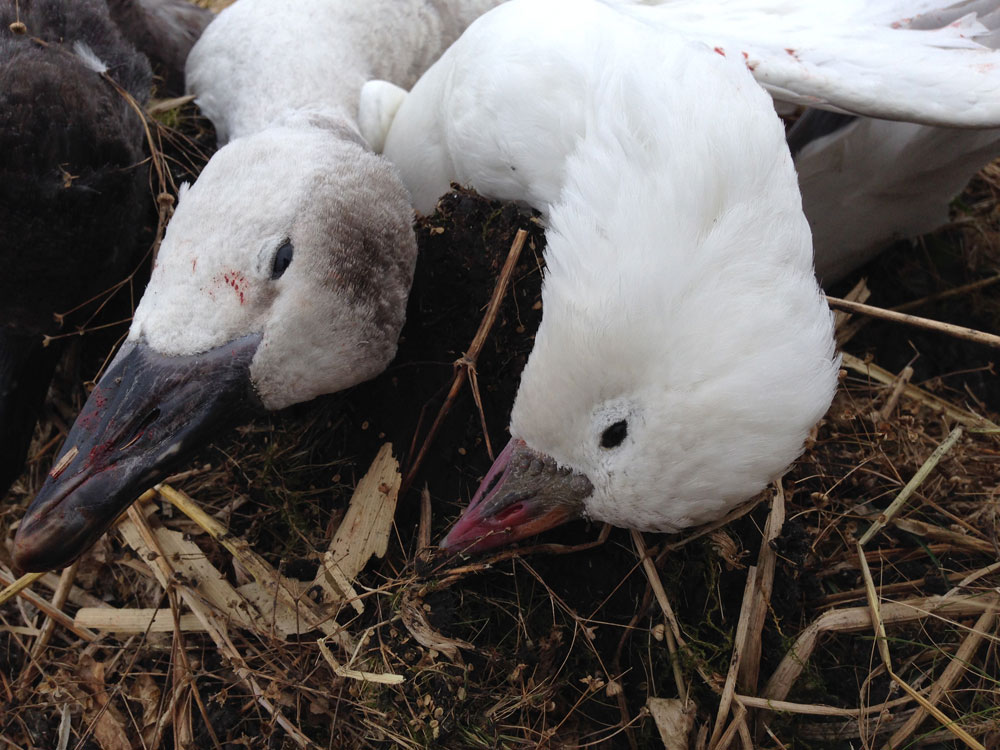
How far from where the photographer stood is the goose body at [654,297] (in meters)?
1.39

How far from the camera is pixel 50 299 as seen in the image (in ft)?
6.79

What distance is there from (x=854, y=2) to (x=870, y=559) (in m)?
1.42

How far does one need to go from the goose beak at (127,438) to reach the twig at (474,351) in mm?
412

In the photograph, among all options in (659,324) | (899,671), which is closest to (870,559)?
(899,671)

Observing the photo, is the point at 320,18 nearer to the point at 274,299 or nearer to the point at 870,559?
the point at 274,299

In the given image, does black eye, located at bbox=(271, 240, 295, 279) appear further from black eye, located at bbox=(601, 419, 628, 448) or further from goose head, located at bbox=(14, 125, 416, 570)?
black eye, located at bbox=(601, 419, 628, 448)

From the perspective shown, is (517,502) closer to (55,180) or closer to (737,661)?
(737,661)

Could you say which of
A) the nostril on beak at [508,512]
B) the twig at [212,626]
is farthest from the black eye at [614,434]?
the twig at [212,626]

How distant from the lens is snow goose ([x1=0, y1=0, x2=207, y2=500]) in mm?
1956

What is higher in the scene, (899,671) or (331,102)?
(331,102)

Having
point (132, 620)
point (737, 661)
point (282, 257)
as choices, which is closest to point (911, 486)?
point (737, 661)

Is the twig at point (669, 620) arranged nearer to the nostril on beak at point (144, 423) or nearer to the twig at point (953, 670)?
the twig at point (953, 670)

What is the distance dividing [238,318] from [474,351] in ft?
1.68

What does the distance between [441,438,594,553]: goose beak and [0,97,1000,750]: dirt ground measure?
0.21 feet
